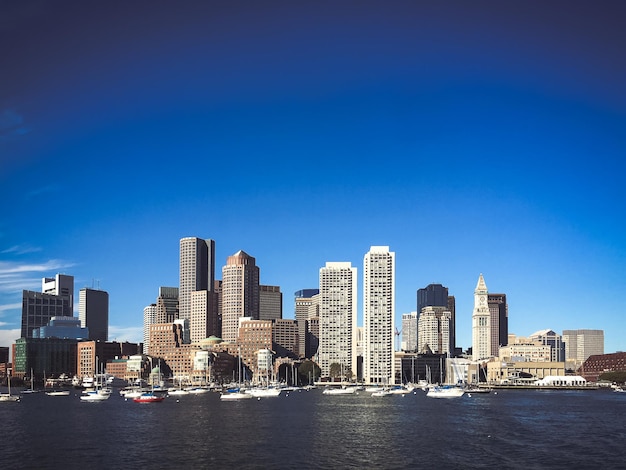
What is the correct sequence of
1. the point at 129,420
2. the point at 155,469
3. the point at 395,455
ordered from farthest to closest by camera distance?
the point at 129,420 → the point at 395,455 → the point at 155,469

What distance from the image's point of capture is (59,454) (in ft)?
345

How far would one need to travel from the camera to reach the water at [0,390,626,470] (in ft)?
321

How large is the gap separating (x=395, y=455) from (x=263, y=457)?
673 inches

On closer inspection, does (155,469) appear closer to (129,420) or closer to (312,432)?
(312,432)

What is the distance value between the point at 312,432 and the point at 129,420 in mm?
46382

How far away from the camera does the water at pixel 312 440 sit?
97.9 metres

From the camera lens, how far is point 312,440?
120812 millimetres

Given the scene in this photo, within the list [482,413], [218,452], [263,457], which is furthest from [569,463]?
[482,413]

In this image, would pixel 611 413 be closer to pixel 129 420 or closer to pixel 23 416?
pixel 129 420

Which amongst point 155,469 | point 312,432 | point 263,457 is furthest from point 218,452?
point 312,432

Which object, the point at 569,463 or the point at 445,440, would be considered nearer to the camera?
the point at 569,463

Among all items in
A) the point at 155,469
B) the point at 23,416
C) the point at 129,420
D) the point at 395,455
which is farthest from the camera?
the point at 23,416

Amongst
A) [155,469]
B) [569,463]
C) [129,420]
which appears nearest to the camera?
[155,469]

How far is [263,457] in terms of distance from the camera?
101 metres
